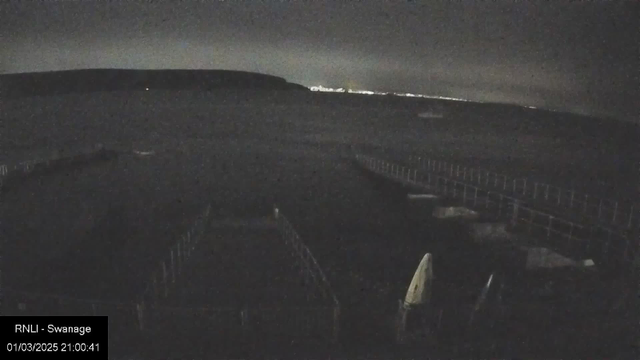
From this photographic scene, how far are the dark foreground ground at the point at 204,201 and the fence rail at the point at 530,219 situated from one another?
0.09 meters

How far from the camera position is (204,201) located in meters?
2.24

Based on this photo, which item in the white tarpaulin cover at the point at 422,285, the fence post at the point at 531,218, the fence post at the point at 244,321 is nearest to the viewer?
the fence post at the point at 244,321

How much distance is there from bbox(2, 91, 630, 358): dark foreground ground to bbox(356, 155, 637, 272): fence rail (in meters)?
0.09

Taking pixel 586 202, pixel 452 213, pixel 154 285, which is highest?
pixel 586 202

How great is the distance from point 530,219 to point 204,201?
138cm

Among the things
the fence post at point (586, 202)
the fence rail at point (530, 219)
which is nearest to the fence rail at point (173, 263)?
the fence rail at point (530, 219)

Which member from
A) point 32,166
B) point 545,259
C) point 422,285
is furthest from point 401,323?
point 32,166

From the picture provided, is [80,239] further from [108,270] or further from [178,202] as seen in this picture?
[178,202]

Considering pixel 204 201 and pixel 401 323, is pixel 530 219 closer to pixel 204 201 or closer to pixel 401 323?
pixel 401 323

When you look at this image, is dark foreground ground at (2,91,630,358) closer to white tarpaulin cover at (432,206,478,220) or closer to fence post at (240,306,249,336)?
white tarpaulin cover at (432,206,478,220)

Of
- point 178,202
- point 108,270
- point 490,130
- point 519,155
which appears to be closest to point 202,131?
point 178,202

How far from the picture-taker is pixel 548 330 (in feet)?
5.80

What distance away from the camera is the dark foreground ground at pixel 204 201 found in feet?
6.89

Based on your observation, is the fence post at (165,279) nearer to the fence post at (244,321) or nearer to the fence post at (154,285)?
the fence post at (154,285)
